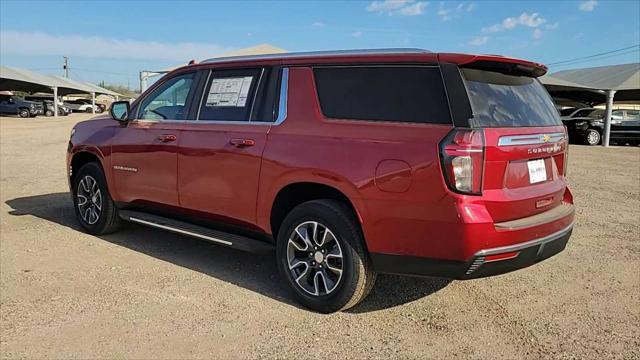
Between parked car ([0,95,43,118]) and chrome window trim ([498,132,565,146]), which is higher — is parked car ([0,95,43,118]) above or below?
below

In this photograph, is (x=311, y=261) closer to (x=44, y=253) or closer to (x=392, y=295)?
(x=392, y=295)

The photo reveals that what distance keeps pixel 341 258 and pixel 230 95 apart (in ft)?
6.01

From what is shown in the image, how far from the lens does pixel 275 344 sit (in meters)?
3.53

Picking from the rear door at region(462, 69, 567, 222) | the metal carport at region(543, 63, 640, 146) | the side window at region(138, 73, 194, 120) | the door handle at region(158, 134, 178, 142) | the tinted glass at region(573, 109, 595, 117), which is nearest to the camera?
the rear door at region(462, 69, 567, 222)

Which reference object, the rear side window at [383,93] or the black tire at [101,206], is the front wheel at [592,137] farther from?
the rear side window at [383,93]

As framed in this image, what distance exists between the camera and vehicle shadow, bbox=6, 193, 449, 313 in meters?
4.40

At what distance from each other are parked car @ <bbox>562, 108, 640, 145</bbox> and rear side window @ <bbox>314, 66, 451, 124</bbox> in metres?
21.8

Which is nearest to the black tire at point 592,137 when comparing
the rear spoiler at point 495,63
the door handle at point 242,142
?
the rear spoiler at point 495,63

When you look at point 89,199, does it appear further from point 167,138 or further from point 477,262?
point 477,262

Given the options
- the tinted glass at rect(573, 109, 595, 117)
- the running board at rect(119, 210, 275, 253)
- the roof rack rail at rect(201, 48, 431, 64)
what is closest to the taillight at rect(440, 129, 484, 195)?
the roof rack rail at rect(201, 48, 431, 64)

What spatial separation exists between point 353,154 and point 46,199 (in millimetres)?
6333

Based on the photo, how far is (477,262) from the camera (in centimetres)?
343

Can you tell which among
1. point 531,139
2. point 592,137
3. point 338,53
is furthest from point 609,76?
point 338,53

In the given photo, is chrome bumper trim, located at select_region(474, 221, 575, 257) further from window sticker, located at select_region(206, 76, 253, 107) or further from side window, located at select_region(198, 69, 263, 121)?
window sticker, located at select_region(206, 76, 253, 107)
